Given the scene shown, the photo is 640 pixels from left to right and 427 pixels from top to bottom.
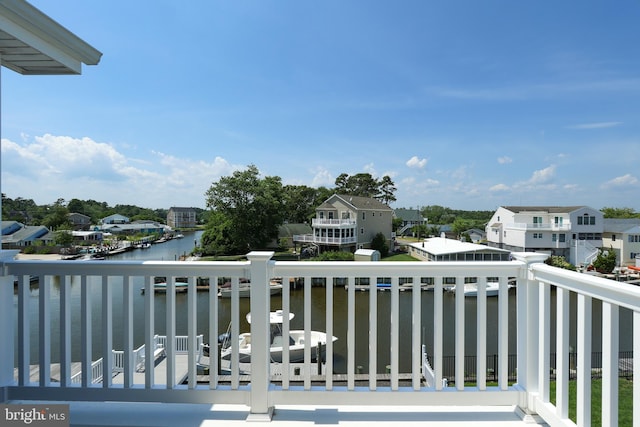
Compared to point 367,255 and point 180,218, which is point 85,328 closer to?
point 367,255

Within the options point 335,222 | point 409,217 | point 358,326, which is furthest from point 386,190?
point 358,326

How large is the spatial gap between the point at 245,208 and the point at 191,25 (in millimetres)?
17852

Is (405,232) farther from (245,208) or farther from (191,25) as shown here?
(191,25)

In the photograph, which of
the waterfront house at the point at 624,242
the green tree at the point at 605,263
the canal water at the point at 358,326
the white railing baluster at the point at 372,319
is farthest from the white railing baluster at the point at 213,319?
the waterfront house at the point at 624,242

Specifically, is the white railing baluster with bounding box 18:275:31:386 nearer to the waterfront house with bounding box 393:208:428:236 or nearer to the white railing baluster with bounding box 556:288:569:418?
the white railing baluster with bounding box 556:288:569:418

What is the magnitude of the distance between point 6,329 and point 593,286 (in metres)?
2.85

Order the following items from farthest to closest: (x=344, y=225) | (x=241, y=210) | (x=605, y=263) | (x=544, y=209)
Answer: (x=241, y=210)
(x=544, y=209)
(x=344, y=225)
(x=605, y=263)

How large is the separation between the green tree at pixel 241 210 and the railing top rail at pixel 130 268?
2753 centimetres

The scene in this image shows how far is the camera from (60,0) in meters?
3.80

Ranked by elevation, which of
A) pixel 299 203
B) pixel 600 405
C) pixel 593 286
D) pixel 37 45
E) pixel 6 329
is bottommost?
pixel 600 405

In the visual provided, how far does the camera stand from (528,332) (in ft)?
6.00

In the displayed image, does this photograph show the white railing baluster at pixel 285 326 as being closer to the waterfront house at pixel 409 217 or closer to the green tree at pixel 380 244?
the green tree at pixel 380 244

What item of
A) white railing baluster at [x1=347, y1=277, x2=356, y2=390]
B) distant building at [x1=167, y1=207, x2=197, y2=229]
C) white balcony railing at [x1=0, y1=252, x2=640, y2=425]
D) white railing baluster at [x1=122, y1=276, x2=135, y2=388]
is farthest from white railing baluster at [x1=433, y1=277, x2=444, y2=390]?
distant building at [x1=167, y1=207, x2=197, y2=229]

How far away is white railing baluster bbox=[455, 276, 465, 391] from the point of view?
5.75ft
